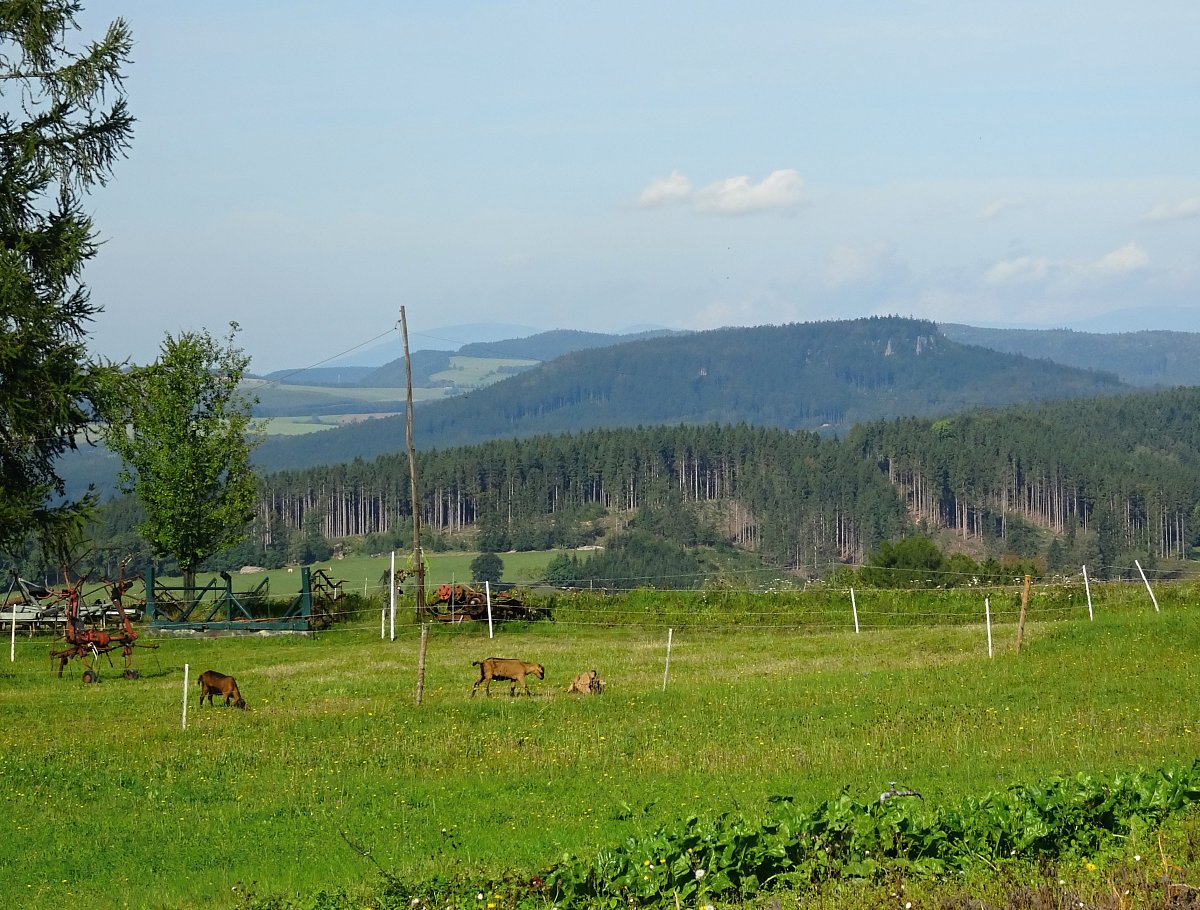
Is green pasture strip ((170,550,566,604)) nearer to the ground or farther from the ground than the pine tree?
nearer to the ground

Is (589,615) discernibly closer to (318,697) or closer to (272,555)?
(318,697)

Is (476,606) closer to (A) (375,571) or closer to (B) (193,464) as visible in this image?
(B) (193,464)

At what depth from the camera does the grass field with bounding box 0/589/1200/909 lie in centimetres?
1551

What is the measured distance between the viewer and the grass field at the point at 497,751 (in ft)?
50.9

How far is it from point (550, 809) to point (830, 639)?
83.5ft

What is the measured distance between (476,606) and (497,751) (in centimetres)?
2611

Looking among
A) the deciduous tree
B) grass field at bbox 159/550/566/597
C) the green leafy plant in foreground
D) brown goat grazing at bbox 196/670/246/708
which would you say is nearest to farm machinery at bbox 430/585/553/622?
the deciduous tree

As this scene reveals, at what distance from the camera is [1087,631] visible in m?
35.2

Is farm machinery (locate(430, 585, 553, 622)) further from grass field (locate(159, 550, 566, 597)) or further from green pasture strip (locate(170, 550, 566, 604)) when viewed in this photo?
grass field (locate(159, 550, 566, 597))

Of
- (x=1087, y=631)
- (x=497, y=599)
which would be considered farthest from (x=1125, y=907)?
(x=497, y=599)

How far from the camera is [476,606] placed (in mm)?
47688

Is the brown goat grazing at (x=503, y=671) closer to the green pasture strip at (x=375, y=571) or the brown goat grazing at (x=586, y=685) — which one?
the brown goat grazing at (x=586, y=685)

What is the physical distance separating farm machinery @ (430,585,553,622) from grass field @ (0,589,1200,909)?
35.5ft

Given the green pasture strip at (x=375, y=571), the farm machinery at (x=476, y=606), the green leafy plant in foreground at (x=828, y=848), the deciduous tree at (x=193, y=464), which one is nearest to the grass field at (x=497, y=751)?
the green leafy plant in foreground at (x=828, y=848)
